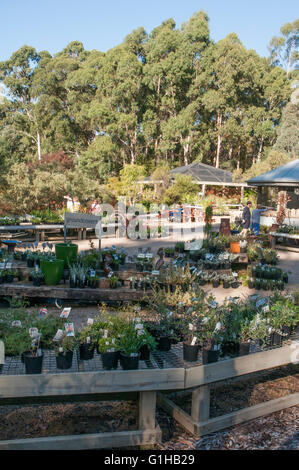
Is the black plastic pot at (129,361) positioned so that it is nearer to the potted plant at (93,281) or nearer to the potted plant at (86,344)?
the potted plant at (86,344)

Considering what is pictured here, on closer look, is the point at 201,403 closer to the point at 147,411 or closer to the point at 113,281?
the point at 147,411

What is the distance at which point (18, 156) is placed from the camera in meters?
33.4

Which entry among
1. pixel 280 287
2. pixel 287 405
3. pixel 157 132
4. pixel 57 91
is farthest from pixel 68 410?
pixel 57 91

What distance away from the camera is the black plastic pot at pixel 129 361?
256cm

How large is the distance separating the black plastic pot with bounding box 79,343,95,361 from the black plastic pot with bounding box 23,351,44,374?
29cm

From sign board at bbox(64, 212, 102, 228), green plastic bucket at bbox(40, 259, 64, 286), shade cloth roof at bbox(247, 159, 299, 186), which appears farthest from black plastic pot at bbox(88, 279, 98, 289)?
shade cloth roof at bbox(247, 159, 299, 186)

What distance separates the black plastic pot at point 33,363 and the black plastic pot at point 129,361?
A: 50 cm

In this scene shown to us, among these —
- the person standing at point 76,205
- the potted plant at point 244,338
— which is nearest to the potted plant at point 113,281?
the potted plant at point 244,338

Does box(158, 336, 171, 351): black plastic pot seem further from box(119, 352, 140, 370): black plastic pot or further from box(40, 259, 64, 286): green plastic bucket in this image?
box(40, 259, 64, 286): green plastic bucket

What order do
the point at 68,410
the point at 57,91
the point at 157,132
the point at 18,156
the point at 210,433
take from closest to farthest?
the point at 210,433 → the point at 68,410 → the point at 157,132 → the point at 57,91 → the point at 18,156

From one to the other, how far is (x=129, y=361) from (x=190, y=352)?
48 centimetres

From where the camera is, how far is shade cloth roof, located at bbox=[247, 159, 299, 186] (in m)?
12.4
